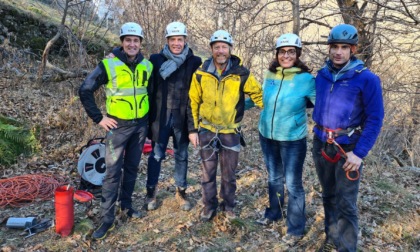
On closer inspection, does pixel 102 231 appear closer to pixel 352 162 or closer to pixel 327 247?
pixel 327 247

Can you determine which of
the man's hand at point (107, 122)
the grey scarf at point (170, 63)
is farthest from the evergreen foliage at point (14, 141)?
the grey scarf at point (170, 63)

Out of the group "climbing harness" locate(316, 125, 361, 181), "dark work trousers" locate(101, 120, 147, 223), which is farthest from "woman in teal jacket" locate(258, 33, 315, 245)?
Result: "dark work trousers" locate(101, 120, 147, 223)

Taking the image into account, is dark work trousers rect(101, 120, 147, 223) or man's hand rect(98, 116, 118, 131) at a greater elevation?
man's hand rect(98, 116, 118, 131)

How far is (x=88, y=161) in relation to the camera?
517 centimetres

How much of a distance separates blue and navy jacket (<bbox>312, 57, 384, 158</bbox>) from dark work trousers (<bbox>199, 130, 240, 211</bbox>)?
118cm

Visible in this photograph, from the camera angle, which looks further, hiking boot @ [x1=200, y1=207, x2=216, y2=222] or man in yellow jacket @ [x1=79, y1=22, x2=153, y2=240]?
hiking boot @ [x1=200, y1=207, x2=216, y2=222]

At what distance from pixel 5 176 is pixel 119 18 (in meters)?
6.03

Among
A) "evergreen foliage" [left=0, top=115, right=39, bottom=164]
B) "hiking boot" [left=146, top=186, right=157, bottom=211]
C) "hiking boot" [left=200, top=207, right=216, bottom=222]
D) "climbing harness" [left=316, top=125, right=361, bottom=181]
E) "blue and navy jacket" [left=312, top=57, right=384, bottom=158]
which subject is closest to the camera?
"blue and navy jacket" [left=312, top=57, right=384, bottom=158]

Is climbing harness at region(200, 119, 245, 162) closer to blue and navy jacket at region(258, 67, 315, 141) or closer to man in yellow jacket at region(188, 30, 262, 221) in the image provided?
man in yellow jacket at region(188, 30, 262, 221)

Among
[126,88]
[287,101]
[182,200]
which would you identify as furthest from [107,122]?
[287,101]

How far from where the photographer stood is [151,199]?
4.91m

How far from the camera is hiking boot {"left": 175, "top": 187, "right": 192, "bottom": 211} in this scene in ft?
16.1

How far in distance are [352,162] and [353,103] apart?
560 millimetres

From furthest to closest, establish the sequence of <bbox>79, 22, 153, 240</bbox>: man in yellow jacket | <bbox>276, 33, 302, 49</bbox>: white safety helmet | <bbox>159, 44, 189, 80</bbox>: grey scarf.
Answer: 1. <bbox>159, 44, 189, 80</bbox>: grey scarf
2. <bbox>79, 22, 153, 240</bbox>: man in yellow jacket
3. <bbox>276, 33, 302, 49</bbox>: white safety helmet
